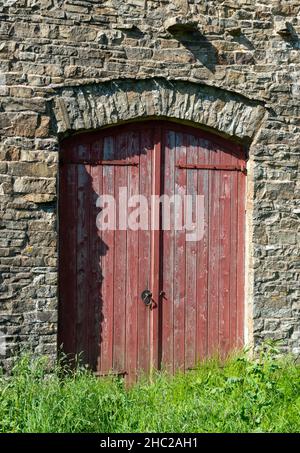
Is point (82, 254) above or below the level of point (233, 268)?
above

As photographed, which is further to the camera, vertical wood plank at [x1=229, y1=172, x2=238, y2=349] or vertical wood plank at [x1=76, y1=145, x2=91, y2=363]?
vertical wood plank at [x1=229, y1=172, x2=238, y2=349]

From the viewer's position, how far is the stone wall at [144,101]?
653cm

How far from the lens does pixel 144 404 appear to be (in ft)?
19.0

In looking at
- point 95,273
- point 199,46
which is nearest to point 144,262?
point 95,273

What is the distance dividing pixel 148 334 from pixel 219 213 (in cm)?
137

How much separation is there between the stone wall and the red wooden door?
0.64 ft

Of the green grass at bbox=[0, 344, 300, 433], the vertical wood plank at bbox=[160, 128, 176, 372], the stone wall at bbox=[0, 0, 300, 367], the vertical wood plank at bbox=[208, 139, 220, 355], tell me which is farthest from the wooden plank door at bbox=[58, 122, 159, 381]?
the vertical wood plank at bbox=[208, 139, 220, 355]

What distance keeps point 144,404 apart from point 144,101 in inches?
109

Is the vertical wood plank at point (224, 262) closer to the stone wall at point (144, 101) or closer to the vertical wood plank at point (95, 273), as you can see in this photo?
the stone wall at point (144, 101)

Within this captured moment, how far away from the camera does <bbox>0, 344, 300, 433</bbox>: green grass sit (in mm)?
5191

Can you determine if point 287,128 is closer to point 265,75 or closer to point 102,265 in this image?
point 265,75

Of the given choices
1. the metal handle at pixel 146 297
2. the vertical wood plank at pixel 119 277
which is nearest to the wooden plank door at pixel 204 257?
the metal handle at pixel 146 297

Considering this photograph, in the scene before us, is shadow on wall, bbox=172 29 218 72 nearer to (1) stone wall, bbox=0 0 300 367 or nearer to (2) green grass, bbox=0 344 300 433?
(1) stone wall, bbox=0 0 300 367

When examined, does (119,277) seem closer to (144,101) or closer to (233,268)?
(233,268)
